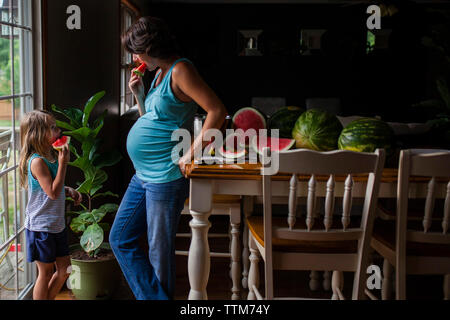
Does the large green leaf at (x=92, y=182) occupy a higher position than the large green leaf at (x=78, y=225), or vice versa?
the large green leaf at (x=92, y=182)

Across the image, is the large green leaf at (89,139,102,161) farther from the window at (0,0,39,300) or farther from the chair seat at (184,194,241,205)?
the chair seat at (184,194,241,205)

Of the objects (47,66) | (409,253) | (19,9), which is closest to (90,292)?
(47,66)

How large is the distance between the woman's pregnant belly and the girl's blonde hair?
0.50 metres

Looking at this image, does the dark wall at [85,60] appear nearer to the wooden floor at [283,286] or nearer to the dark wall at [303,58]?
the wooden floor at [283,286]

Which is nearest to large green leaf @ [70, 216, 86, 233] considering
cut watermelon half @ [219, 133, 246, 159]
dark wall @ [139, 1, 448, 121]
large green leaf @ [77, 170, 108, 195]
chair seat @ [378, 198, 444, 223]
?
large green leaf @ [77, 170, 108, 195]

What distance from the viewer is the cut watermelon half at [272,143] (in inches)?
96.2

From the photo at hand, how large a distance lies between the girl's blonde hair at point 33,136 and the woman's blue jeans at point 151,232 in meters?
0.48

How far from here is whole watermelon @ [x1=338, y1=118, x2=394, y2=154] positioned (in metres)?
2.27

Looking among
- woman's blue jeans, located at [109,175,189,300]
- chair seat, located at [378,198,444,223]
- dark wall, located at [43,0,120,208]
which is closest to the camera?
woman's blue jeans, located at [109,175,189,300]

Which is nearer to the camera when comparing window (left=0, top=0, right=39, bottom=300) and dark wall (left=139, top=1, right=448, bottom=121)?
window (left=0, top=0, right=39, bottom=300)

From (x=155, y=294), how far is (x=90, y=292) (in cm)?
90

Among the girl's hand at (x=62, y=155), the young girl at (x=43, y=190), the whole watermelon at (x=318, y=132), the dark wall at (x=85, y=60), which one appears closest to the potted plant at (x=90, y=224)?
the dark wall at (x=85, y=60)

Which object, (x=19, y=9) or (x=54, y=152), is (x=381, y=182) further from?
(x=19, y=9)

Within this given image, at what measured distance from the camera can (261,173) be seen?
2.24m
